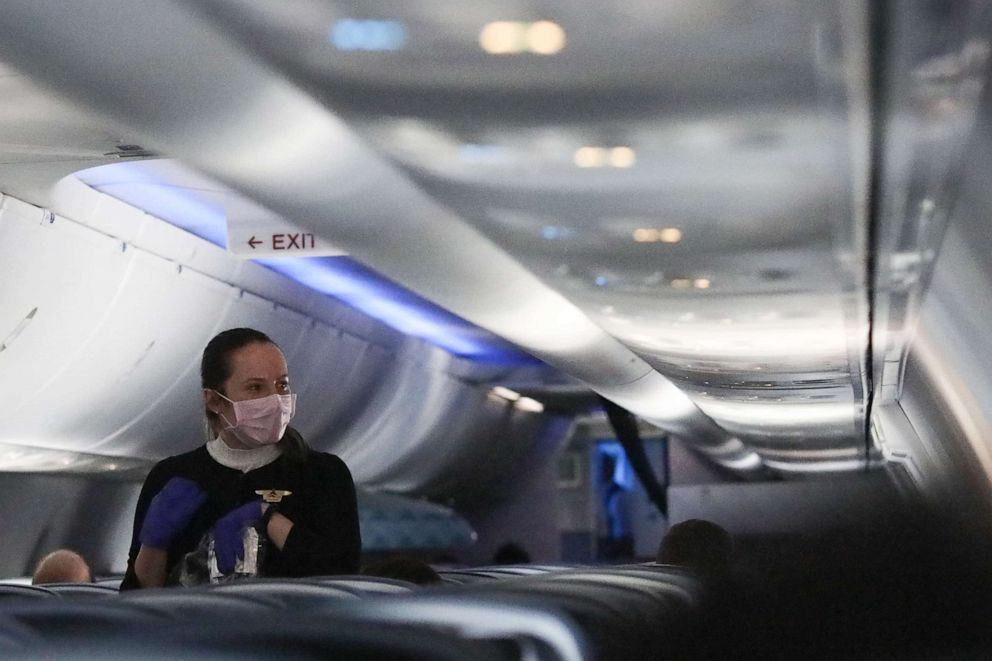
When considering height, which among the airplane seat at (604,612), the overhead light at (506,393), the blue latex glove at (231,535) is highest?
the overhead light at (506,393)

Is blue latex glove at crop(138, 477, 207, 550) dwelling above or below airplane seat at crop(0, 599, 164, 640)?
above

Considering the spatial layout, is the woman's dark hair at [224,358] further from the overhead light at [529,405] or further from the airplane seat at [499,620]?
the overhead light at [529,405]

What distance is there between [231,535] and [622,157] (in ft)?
12.5

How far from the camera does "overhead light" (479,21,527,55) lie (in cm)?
445

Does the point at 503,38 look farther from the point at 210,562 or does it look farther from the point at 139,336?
the point at 139,336

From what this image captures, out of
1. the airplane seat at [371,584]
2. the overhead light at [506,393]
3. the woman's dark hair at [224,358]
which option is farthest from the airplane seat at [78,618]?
the overhead light at [506,393]

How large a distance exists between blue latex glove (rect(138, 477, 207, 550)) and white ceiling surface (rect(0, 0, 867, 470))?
1.68 meters

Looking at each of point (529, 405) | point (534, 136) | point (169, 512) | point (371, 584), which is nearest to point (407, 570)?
point (169, 512)

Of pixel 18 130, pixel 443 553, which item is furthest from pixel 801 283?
pixel 443 553

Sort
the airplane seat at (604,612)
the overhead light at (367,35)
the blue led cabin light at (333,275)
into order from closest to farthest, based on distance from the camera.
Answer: the airplane seat at (604,612) < the overhead light at (367,35) < the blue led cabin light at (333,275)

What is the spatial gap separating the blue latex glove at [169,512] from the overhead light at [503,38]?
216 cm

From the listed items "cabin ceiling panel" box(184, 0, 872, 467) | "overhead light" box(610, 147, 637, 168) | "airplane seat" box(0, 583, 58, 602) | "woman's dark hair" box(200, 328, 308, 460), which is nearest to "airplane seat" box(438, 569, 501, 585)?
"woman's dark hair" box(200, 328, 308, 460)

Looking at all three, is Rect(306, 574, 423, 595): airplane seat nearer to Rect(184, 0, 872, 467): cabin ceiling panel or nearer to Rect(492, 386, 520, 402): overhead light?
Rect(184, 0, 872, 467): cabin ceiling panel

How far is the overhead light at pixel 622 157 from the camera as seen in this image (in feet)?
20.2
